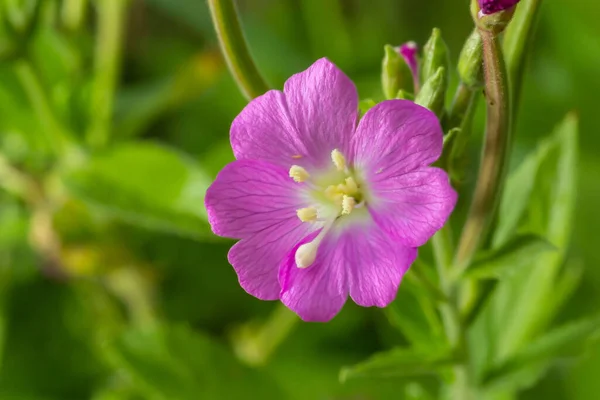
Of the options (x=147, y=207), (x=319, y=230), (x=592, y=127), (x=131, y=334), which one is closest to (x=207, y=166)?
(x=147, y=207)

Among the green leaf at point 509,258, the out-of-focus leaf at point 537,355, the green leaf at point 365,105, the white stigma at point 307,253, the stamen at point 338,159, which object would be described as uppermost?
the green leaf at point 365,105

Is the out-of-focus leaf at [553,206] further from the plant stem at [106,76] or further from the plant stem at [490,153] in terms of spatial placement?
the plant stem at [106,76]

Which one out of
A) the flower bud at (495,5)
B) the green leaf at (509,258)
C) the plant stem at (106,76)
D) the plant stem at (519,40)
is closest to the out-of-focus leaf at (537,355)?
the green leaf at (509,258)

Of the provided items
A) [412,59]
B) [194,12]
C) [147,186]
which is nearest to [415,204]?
[412,59]

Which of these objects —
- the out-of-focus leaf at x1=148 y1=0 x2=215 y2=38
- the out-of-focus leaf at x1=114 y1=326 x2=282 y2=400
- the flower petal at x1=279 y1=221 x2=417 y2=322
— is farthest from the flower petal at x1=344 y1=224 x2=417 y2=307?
the out-of-focus leaf at x1=148 y1=0 x2=215 y2=38

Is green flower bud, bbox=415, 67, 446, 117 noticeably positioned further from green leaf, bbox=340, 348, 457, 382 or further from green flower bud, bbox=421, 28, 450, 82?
green leaf, bbox=340, 348, 457, 382

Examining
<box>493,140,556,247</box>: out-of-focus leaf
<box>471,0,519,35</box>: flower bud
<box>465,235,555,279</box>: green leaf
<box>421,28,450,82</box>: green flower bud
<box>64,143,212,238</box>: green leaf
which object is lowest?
<box>493,140,556,247</box>: out-of-focus leaf

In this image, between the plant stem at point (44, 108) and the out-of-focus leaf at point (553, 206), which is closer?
the out-of-focus leaf at point (553, 206)

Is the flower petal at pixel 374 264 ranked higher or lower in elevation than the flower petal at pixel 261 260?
lower
